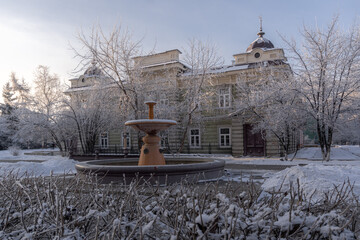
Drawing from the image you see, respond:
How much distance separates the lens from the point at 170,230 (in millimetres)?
2496

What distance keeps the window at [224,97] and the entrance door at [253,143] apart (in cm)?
283

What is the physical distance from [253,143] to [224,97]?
484 centimetres

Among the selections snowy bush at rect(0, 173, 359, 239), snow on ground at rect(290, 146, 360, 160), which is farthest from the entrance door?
snowy bush at rect(0, 173, 359, 239)

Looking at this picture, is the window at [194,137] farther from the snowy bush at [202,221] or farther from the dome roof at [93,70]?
the snowy bush at [202,221]

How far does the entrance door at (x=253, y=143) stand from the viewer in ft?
81.1

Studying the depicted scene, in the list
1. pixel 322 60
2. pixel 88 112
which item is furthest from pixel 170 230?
pixel 88 112

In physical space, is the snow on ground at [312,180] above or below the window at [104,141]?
below

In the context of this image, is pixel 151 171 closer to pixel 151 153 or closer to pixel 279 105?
pixel 151 153

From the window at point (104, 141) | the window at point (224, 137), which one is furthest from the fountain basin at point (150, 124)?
the window at point (104, 141)

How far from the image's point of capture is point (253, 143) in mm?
25125

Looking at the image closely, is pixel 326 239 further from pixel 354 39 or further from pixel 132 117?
pixel 132 117

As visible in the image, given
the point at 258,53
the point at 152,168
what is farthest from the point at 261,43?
the point at 152,168

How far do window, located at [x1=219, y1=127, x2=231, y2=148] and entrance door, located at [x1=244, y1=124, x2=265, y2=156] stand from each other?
76.3 inches

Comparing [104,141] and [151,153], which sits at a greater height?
[104,141]
